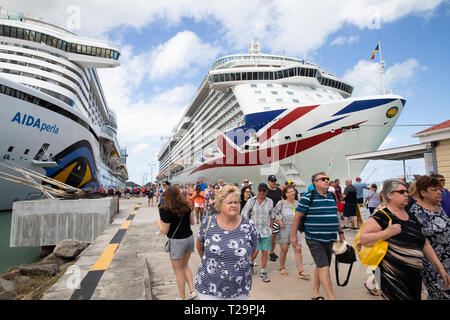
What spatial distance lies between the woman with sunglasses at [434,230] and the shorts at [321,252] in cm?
89

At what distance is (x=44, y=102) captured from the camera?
559 inches

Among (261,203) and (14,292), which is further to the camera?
(14,292)

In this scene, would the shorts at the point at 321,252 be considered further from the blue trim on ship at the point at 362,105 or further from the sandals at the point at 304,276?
the blue trim on ship at the point at 362,105

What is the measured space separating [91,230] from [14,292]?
14.4 feet

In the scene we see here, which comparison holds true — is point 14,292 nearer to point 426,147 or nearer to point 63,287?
point 63,287

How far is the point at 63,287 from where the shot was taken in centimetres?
327

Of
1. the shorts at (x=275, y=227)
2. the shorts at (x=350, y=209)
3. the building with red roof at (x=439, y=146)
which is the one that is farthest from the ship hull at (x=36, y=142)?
the building with red roof at (x=439, y=146)

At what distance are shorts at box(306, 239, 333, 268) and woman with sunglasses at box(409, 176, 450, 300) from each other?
0.89m

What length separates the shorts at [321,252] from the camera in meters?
2.90

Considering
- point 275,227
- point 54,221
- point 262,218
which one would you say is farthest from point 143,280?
point 54,221

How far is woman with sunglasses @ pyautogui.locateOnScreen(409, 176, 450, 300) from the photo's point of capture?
2.28 metres

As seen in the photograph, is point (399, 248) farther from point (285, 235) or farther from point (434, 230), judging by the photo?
point (285, 235)
